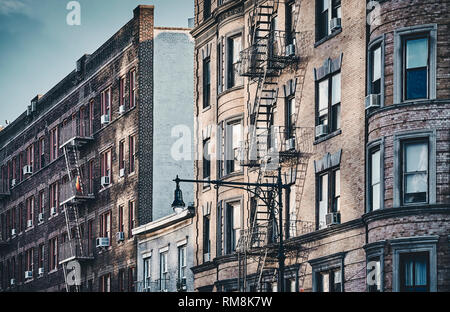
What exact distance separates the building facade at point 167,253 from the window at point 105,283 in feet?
16.9

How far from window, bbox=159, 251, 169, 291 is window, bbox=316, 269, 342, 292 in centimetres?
1782

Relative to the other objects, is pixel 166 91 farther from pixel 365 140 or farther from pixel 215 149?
pixel 365 140

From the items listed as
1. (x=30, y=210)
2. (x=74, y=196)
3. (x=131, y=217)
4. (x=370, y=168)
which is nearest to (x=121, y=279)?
(x=131, y=217)

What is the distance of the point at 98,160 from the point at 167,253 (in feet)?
43.5

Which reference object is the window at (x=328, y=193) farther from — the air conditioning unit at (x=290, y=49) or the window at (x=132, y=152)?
the window at (x=132, y=152)

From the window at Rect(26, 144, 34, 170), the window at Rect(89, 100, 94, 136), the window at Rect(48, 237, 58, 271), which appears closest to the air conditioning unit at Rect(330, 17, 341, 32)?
the window at Rect(89, 100, 94, 136)

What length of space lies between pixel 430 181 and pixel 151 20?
32.5m

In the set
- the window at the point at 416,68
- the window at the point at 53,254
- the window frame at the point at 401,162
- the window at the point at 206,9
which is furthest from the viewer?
the window at the point at 53,254

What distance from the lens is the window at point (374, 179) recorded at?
36750 mm

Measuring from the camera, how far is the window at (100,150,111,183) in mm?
68125

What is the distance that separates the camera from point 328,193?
40.7m

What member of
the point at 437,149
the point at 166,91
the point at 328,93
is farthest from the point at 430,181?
the point at 166,91

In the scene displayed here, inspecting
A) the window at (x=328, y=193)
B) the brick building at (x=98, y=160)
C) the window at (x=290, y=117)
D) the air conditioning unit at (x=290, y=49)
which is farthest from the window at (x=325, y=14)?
the brick building at (x=98, y=160)

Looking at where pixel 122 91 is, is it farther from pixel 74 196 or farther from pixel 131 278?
pixel 131 278
